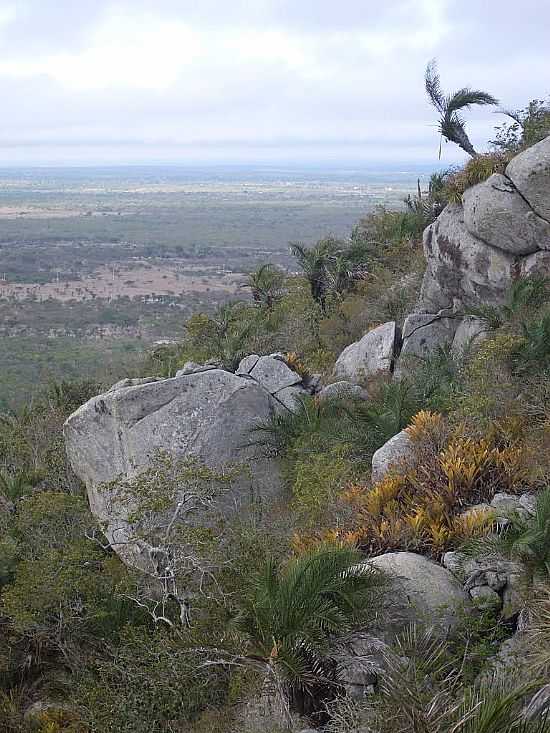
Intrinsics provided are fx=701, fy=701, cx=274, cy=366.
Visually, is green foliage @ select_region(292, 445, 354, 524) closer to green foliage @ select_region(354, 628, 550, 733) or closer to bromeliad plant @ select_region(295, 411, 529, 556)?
bromeliad plant @ select_region(295, 411, 529, 556)

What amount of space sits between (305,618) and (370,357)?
745 centimetres

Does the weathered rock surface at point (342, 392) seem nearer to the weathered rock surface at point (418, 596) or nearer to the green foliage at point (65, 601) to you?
the green foliage at point (65, 601)

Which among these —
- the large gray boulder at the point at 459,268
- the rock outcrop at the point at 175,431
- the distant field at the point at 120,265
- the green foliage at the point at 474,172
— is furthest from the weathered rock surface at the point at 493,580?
the distant field at the point at 120,265

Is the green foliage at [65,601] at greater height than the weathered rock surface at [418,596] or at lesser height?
lesser

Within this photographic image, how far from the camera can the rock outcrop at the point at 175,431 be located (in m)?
9.69

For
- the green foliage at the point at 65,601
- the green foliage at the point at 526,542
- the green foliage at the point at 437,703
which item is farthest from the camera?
the green foliage at the point at 65,601

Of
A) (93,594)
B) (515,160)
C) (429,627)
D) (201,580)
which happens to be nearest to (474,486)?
(429,627)

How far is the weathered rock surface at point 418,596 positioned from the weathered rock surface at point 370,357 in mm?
5714

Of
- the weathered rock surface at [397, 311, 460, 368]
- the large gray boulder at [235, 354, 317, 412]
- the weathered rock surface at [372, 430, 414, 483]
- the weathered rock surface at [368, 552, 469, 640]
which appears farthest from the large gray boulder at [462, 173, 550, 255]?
the weathered rock surface at [368, 552, 469, 640]

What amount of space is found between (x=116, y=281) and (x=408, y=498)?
69738 millimetres

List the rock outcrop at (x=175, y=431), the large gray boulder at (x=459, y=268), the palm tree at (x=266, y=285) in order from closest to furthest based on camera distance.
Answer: the rock outcrop at (x=175, y=431) < the large gray boulder at (x=459, y=268) < the palm tree at (x=266, y=285)

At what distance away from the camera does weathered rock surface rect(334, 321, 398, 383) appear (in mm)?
11758

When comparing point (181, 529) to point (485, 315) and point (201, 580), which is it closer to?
point (201, 580)

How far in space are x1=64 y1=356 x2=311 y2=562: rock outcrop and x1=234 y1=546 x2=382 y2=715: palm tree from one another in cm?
379
